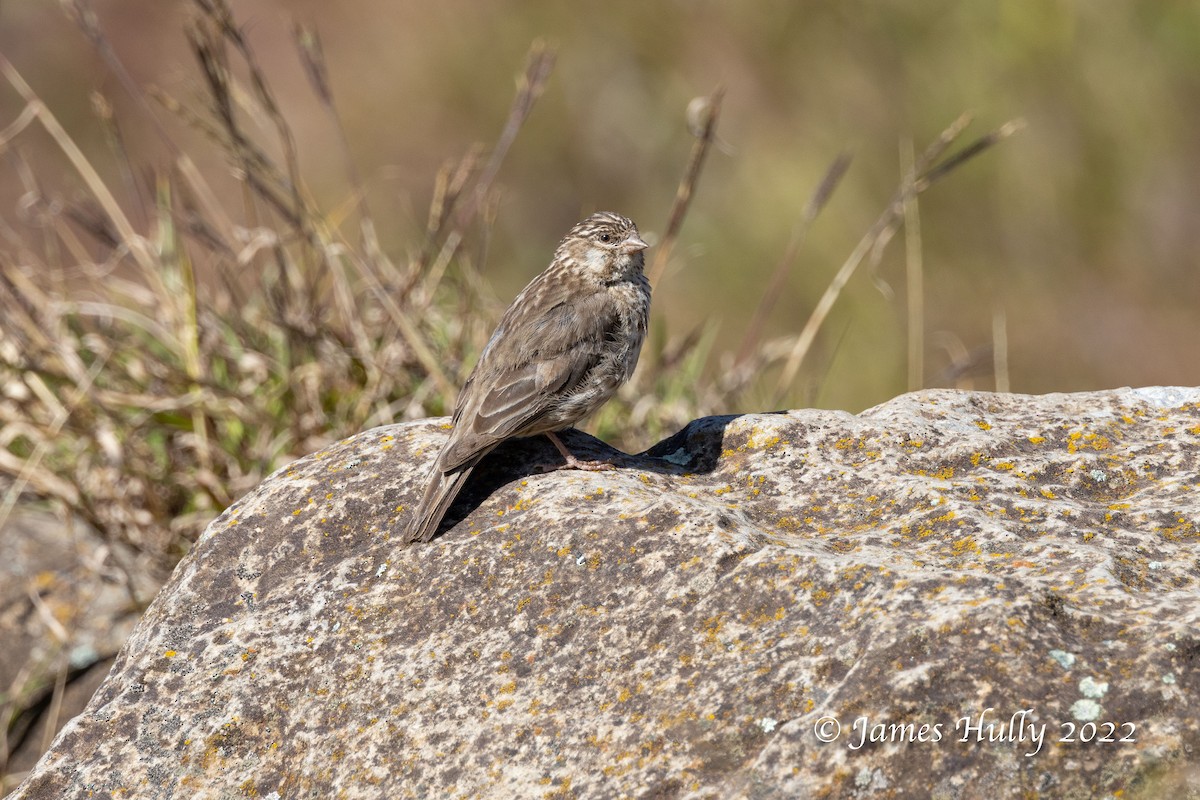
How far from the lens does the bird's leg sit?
4020 mm

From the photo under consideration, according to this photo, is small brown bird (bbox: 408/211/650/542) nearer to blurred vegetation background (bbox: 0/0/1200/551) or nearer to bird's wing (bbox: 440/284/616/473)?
bird's wing (bbox: 440/284/616/473)

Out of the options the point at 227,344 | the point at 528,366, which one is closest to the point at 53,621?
the point at 227,344

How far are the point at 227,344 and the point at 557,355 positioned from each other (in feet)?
7.90

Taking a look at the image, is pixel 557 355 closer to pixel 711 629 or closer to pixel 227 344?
pixel 711 629

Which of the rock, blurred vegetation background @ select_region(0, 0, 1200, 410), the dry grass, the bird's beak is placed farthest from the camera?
blurred vegetation background @ select_region(0, 0, 1200, 410)

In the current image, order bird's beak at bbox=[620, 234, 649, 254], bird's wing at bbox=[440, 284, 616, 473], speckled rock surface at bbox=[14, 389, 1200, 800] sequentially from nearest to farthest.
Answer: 1. speckled rock surface at bbox=[14, 389, 1200, 800]
2. bird's wing at bbox=[440, 284, 616, 473]
3. bird's beak at bbox=[620, 234, 649, 254]

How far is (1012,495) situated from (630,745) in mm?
1480

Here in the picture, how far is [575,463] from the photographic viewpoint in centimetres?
409

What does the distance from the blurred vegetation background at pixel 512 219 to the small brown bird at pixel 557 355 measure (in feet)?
2.43

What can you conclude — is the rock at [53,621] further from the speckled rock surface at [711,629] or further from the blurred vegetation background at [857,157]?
the blurred vegetation background at [857,157]

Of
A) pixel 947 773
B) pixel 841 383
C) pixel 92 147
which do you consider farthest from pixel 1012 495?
pixel 92 147

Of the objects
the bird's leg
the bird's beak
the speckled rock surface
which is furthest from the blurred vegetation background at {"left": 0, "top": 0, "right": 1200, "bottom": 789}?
the speckled rock surface

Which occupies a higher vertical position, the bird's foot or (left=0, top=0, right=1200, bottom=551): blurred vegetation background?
(left=0, top=0, right=1200, bottom=551): blurred vegetation background

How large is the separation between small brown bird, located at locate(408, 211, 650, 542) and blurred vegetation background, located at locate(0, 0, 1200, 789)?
0.74m
